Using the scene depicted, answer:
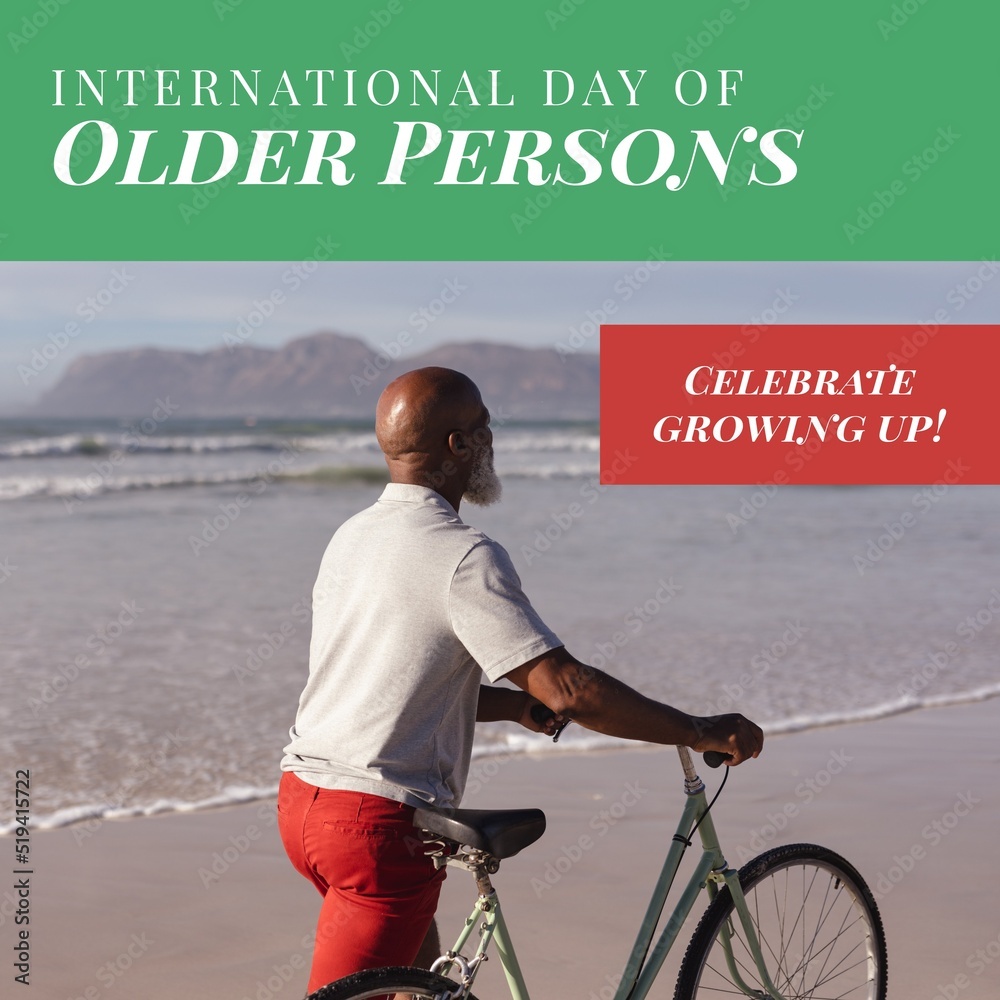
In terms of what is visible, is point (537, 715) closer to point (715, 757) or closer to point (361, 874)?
point (715, 757)

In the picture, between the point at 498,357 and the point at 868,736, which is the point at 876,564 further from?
the point at 498,357

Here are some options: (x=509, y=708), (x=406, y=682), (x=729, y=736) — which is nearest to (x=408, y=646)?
(x=406, y=682)

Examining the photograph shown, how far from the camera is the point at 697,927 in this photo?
2.56 meters

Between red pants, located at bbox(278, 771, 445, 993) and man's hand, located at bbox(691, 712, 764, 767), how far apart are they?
505mm

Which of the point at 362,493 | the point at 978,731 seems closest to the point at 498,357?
the point at 362,493

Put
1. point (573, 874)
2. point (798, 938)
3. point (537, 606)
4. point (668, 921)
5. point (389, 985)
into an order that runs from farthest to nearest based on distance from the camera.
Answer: point (537, 606) → point (573, 874) → point (798, 938) → point (668, 921) → point (389, 985)

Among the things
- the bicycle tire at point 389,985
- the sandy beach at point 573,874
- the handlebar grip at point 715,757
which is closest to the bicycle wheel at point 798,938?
the sandy beach at point 573,874

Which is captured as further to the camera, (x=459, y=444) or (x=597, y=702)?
(x=459, y=444)

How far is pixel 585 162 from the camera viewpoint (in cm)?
762

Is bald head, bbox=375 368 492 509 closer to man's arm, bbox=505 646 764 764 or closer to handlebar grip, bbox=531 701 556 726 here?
→ man's arm, bbox=505 646 764 764

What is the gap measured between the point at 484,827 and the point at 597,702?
258mm

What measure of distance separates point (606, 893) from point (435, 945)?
2033 millimetres

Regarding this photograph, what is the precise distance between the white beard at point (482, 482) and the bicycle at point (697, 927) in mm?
532

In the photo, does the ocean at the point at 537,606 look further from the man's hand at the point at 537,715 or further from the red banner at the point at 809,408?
the man's hand at the point at 537,715
